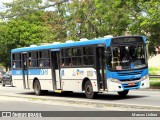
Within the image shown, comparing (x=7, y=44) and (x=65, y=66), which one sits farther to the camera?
(x=7, y=44)

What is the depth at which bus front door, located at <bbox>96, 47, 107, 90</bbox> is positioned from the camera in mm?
19547

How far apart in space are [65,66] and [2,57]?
47.9 metres

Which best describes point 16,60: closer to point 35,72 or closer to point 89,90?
point 35,72

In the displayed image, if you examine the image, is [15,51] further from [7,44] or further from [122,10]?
[7,44]

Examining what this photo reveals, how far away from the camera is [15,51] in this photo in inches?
1091

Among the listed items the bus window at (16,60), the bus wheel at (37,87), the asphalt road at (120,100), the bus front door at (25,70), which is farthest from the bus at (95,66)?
the bus window at (16,60)

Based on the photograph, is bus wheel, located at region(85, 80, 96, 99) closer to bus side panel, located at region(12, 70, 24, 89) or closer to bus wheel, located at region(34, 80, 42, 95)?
bus wheel, located at region(34, 80, 42, 95)

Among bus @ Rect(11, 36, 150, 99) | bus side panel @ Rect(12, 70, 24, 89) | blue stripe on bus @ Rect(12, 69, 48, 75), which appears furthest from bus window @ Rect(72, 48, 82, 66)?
bus side panel @ Rect(12, 70, 24, 89)

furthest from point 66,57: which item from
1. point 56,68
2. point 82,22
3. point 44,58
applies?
point 82,22

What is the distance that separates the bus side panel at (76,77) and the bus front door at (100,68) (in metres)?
0.23

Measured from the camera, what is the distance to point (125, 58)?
1916cm

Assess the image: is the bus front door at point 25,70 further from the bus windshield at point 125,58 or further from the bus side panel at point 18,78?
the bus windshield at point 125,58

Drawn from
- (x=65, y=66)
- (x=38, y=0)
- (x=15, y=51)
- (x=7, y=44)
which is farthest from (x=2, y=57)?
(x=65, y=66)

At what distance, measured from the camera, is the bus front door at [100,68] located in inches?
770
